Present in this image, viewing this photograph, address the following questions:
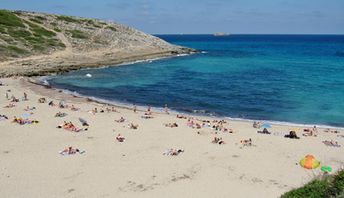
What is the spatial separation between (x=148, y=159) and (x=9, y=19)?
78830mm

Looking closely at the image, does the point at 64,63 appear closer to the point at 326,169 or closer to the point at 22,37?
the point at 22,37

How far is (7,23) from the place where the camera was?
87.4 m

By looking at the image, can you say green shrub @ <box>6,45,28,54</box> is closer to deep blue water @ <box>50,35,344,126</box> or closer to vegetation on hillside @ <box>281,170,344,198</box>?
deep blue water @ <box>50,35,344,126</box>

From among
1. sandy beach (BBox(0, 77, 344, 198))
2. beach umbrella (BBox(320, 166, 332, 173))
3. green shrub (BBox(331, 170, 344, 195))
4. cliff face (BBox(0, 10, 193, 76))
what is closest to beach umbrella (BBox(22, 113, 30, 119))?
sandy beach (BBox(0, 77, 344, 198))

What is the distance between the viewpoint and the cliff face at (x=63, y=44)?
69.0 metres

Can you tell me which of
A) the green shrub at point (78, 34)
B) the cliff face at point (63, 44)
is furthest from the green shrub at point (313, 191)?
the green shrub at point (78, 34)

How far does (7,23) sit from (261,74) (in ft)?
185

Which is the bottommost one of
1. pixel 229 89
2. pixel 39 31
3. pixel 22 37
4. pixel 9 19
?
pixel 229 89

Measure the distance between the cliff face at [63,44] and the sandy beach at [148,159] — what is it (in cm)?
3422

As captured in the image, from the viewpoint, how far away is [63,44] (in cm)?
8525

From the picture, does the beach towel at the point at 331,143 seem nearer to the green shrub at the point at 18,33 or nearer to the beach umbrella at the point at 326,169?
the beach umbrella at the point at 326,169

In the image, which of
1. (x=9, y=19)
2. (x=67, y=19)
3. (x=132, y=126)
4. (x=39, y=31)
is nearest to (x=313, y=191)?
(x=132, y=126)

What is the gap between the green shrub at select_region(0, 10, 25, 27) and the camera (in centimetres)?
8756

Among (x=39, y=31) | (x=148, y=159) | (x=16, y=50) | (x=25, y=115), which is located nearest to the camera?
(x=148, y=159)
